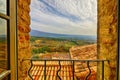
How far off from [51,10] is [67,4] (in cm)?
37

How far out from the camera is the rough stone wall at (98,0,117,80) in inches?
73.3

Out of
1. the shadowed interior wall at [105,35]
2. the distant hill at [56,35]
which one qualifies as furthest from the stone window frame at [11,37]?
the distant hill at [56,35]

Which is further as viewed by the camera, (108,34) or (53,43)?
(53,43)

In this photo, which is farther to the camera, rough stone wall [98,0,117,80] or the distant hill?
the distant hill

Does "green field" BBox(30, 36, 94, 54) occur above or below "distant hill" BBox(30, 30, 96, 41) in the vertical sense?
below

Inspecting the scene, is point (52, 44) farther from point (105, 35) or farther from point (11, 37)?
point (11, 37)

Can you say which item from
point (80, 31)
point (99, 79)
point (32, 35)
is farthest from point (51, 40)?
point (99, 79)

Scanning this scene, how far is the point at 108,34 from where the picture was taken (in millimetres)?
2066

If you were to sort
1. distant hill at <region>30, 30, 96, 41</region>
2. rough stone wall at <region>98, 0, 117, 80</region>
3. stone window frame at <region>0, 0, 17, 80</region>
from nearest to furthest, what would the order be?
stone window frame at <region>0, 0, 17, 80</region>, rough stone wall at <region>98, 0, 117, 80</region>, distant hill at <region>30, 30, 96, 41</region>

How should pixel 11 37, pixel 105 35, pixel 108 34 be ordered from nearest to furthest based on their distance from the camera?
pixel 11 37 < pixel 108 34 < pixel 105 35

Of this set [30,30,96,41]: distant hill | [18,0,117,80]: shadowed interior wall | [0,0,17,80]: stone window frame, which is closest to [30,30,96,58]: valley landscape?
[30,30,96,41]: distant hill

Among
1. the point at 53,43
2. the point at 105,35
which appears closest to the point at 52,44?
the point at 53,43

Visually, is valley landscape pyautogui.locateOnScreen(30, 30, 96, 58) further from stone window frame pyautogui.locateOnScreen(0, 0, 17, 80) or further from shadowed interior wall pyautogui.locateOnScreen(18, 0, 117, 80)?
stone window frame pyautogui.locateOnScreen(0, 0, 17, 80)

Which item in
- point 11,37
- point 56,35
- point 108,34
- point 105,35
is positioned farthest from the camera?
point 56,35
